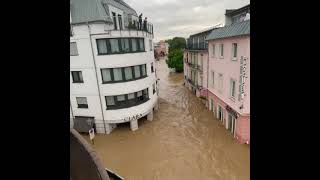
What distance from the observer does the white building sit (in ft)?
53.4

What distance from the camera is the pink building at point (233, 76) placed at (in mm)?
13918

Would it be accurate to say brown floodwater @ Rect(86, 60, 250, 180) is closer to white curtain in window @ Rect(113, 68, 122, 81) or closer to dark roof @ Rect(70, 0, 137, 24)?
white curtain in window @ Rect(113, 68, 122, 81)

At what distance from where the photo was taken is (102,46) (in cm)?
1661

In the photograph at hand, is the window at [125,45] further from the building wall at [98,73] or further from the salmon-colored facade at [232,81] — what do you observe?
the salmon-colored facade at [232,81]

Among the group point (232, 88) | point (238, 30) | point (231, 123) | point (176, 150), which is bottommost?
point (176, 150)

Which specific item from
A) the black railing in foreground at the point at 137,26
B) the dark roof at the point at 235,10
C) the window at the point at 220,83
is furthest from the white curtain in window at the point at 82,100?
the dark roof at the point at 235,10

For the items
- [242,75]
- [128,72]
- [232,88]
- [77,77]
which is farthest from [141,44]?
[242,75]

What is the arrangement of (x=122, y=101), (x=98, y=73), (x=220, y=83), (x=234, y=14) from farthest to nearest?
(x=234, y=14) → (x=220, y=83) → (x=122, y=101) → (x=98, y=73)

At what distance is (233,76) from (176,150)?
7.60 meters

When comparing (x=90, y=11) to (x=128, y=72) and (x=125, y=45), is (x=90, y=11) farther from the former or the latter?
(x=128, y=72)

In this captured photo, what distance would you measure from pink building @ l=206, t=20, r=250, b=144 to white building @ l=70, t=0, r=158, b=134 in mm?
7169
